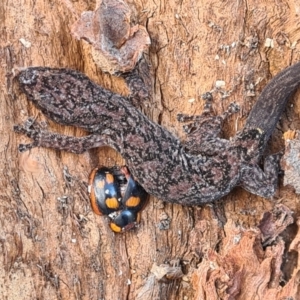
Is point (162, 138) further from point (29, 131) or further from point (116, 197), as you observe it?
point (29, 131)

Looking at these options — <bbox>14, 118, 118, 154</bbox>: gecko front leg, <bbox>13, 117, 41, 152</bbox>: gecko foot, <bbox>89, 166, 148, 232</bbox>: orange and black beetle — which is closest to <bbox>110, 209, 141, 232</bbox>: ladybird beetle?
<bbox>89, 166, 148, 232</bbox>: orange and black beetle

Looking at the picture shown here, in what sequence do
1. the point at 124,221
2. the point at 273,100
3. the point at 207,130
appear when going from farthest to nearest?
the point at 207,130
the point at 124,221
the point at 273,100

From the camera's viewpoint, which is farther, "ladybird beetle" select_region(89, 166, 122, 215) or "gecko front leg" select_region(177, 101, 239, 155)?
"gecko front leg" select_region(177, 101, 239, 155)

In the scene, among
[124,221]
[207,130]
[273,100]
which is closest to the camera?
[273,100]

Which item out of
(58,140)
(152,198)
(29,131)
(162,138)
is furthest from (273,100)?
(29,131)

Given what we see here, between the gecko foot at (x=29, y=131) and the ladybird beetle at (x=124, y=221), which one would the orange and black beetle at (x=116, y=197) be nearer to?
the ladybird beetle at (x=124, y=221)

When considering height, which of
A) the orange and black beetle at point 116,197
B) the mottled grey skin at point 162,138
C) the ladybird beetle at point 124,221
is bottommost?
the ladybird beetle at point 124,221

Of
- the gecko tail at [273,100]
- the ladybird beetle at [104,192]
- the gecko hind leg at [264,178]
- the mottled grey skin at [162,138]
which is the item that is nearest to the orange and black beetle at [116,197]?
the ladybird beetle at [104,192]

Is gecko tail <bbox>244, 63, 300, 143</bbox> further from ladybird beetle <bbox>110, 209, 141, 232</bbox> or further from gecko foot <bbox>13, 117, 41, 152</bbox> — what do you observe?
gecko foot <bbox>13, 117, 41, 152</bbox>
